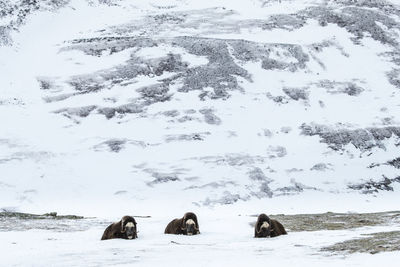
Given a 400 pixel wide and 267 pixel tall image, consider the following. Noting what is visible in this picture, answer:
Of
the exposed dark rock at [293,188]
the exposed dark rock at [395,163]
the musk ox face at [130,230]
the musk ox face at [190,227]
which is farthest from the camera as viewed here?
the exposed dark rock at [395,163]

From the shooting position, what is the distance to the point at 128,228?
14.1m

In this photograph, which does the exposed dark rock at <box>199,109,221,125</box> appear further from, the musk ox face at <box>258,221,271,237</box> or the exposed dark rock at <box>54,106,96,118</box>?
the musk ox face at <box>258,221,271,237</box>

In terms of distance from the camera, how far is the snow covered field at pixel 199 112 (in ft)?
116

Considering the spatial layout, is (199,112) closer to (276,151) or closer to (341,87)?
(276,151)

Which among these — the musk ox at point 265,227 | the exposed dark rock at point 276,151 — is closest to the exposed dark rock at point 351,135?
the exposed dark rock at point 276,151

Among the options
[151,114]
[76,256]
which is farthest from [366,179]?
[76,256]

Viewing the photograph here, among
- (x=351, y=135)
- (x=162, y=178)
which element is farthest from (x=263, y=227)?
(x=351, y=135)

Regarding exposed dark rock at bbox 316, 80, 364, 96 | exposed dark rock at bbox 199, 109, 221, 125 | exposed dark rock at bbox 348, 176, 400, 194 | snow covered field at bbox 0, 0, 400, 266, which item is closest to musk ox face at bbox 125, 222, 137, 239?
snow covered field at bbox 0, 0, 400, 266

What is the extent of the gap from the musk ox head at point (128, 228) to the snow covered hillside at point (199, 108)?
1808cm

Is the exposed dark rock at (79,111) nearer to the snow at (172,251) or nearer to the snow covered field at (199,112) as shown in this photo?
the snow covered field at (199,112)

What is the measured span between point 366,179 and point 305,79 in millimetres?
16168

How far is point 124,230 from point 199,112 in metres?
31.9

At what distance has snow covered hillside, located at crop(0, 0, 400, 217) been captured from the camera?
36.2 metres

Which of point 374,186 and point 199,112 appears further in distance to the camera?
point 199,112
